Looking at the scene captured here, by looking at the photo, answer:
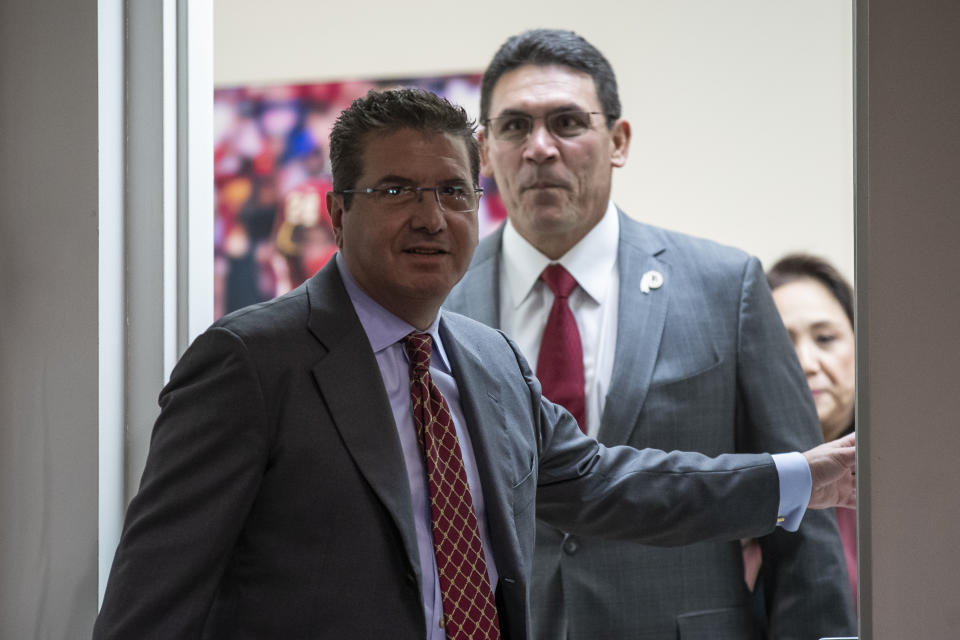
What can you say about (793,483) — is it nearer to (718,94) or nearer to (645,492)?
(645,492)

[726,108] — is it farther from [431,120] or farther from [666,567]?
[431,120]

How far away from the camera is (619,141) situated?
250cm

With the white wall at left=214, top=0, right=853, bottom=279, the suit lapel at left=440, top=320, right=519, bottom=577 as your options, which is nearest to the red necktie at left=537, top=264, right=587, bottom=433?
the suit lapel at left=440, top=320, right=519, bottom=577

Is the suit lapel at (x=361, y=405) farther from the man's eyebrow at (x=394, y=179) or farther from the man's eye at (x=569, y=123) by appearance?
the man's eye at (x=569, y=123)

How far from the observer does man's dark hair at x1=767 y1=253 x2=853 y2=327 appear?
3379 millimetres

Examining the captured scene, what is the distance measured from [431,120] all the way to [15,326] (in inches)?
31.1

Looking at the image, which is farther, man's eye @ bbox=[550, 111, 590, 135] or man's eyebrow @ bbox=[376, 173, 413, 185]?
man's eye @ bbox=[550, 111, 590, 135]

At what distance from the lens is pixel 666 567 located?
7.28 feet

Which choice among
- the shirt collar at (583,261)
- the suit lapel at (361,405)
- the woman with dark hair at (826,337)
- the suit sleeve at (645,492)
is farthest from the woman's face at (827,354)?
the suit lapel at (361,405)

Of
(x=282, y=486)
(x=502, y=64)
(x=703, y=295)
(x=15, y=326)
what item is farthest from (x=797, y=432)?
Answer: (x=15, y=326)

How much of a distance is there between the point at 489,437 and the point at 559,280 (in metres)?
0.78

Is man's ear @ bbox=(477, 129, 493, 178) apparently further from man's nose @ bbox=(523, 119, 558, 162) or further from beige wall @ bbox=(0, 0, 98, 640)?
beige wall @ bbox=(0, 0, 98, 640)

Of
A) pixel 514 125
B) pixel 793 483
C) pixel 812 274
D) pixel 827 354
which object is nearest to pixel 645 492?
pixel 793 483

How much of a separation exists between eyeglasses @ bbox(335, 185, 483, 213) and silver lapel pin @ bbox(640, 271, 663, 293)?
0.81 meters
